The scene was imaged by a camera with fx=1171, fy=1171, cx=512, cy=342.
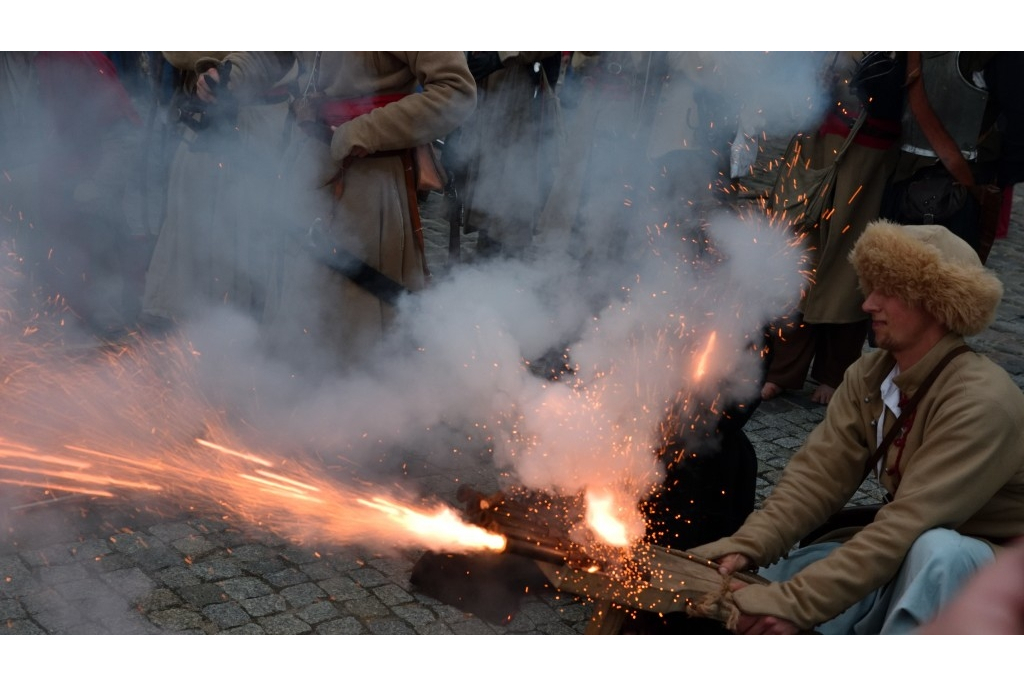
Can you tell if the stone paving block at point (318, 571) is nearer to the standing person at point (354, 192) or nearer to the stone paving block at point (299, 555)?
the stone paving block at point (299, 555)

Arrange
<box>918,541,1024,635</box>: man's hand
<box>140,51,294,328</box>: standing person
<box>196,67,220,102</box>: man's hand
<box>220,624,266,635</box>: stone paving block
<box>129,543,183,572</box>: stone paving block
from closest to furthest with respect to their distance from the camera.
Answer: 1. <box>918,541,1024,635</box>: man's hand
2. <box>220,624,266,635</box>: stone paving block
3. <box>129,543,183,572</box>: stone paving block
4. <box>196,67,220,102</box>: man's hand
5. <box>140,51,294,328</box>: standing person

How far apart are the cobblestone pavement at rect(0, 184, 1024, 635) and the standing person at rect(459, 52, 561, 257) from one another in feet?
12.3

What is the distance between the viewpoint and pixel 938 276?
3.34 m

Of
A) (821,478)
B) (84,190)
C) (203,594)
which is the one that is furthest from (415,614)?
(84,190)

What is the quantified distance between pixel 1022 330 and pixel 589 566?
217 inches

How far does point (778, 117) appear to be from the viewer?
23.6 ft

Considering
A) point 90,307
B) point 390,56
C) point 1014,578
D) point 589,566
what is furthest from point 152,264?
point 1014,578

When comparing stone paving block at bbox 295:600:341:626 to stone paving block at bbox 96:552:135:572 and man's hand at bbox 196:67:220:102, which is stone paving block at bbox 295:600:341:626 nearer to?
stone paving block at bbox 96:552:135:572

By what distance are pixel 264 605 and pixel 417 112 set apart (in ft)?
6.79

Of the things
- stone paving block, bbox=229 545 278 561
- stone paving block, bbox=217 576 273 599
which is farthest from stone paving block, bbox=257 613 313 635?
stone paving block, bbox=229 545 278 561

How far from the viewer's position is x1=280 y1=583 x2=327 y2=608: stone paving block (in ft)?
13.4

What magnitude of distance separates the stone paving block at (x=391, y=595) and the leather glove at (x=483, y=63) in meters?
3.91

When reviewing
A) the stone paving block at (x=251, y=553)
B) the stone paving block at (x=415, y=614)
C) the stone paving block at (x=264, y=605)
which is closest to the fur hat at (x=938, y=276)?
the stone paving block at (x=415, y=614)

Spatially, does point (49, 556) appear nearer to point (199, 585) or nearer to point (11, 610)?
point (11, 610)
